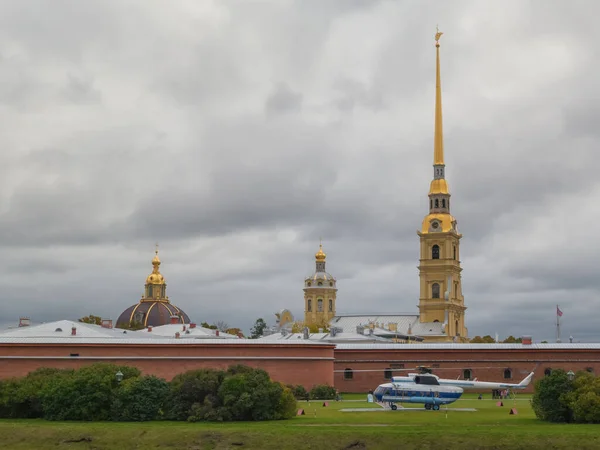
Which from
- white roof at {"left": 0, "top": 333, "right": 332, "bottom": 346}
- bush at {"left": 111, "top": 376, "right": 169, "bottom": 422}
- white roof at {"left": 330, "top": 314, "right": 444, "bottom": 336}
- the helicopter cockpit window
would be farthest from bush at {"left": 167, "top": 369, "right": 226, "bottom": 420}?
white roof at {"left": 330, "top": 314, "right": 444, "bottom": 336}

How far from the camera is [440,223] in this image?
12644 centimetres

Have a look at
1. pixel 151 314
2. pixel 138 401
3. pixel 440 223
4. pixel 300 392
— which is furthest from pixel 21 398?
pixel 440 223

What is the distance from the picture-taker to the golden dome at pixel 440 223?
126m

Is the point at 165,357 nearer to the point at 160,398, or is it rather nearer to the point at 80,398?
the point at 160,398

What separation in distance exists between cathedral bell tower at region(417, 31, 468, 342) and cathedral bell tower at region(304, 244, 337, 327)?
19.3 meters

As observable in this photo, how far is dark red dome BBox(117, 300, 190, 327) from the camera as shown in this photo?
12156 cm

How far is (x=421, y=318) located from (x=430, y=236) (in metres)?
10.0

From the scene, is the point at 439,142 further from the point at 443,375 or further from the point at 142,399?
the point at 142,399

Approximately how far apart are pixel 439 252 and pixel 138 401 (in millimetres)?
87478

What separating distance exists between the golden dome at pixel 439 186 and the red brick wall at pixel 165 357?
70.5 meters

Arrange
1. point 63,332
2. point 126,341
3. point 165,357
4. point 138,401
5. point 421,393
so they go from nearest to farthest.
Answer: point 138,401 → point 421,393 → point 165,357 → point 126,341 → point 63,332

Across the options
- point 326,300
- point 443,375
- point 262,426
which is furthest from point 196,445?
point 326,300

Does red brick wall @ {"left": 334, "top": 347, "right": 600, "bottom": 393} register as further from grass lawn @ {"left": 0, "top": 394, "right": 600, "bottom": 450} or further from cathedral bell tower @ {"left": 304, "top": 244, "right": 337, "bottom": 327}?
cathedral bell tower @ {"left": 304, "top": 244, "right": 337, "bottom": 327}

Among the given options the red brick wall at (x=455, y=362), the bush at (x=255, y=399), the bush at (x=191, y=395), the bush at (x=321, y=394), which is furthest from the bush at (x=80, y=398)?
the red brick wall at (x=455, y=362)
